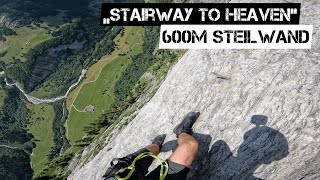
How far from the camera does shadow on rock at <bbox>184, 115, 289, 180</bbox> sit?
18.6 m

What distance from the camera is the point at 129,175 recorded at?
52.2 ft

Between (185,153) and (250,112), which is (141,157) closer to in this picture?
(185,153)

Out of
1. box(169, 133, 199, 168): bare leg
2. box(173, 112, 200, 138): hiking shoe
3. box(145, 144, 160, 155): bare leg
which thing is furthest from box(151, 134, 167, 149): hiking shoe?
box(169, 133, 199, 168): bare leg

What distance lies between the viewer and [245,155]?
63.0ft

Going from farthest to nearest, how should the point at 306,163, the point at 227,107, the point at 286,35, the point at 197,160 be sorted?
the point at 286,35
the point at 227,107
the point at 197,160
the point at 306,163

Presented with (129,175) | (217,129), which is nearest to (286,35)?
(217,129)

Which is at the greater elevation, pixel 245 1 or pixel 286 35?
pixel 245 1

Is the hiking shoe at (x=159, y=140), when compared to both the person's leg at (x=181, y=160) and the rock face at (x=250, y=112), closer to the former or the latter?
the rock face at (x=250, y=112)

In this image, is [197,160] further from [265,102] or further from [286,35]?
[286,35]

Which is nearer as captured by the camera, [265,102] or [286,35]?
[265,102]

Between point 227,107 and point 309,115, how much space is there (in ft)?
15.8

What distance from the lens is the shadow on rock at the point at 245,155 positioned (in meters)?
18.6

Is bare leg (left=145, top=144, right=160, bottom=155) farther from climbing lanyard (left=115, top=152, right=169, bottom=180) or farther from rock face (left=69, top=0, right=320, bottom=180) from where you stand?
climbing lanyard (left=115, top=152, right=169, bottom=180)

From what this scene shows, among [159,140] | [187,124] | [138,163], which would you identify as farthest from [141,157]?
[159,140]
